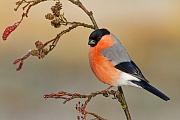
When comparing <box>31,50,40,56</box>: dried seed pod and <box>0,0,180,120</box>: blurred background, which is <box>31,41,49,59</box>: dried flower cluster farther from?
<box>0,0,180,120</box>: blurred background

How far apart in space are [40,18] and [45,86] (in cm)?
132

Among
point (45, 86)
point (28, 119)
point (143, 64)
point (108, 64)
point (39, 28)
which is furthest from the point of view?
point (39, 28)

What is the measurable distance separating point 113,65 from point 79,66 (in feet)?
14.9

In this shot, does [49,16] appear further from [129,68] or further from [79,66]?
[79,66]

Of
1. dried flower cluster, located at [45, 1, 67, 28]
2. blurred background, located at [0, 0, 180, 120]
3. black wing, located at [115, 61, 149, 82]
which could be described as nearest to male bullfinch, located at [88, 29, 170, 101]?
black wing, located at [115, 61, 149, 82]

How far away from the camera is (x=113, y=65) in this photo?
219 centimetres

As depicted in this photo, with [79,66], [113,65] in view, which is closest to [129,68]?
[113,65]

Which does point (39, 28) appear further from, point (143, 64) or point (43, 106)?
point (43, 106)

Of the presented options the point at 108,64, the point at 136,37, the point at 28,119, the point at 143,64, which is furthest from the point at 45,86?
the point at 108,64

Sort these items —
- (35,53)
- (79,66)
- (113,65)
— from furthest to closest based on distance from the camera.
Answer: (79,66)
(113,65)
(35,53)

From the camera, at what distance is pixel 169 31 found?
24.6ft

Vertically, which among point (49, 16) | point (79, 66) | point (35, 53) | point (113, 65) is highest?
point (79, 66)

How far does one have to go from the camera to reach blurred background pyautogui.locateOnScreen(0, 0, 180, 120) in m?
5.70

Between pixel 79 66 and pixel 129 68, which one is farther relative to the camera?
pixel 79 66
